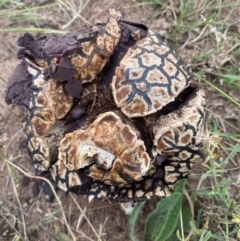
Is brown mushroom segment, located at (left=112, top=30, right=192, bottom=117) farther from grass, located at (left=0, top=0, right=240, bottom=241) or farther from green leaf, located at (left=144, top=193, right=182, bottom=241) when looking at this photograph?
grass, located at (left=0, top=0, right=240, bottom=241)

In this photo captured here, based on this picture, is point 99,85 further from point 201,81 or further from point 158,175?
point 201,81

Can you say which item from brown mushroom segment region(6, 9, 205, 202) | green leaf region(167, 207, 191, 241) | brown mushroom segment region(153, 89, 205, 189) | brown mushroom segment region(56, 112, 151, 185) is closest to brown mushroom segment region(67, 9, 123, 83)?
brown mushroom segment region(6, 9, 205, 202)

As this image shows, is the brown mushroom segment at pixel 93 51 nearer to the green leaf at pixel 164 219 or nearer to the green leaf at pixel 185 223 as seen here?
the green leaf at pixel 164 219

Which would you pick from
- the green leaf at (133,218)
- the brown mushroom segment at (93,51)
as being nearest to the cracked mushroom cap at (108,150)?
the brown mushroom segment at (93,51)

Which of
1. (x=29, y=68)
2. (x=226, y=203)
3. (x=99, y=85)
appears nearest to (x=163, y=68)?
(x=99, y=85)

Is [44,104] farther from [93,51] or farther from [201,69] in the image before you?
[201,69]

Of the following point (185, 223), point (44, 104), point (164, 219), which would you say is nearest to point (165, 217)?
point (164, 219)

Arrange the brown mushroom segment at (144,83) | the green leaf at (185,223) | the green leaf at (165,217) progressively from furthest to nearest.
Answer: the green leaf at (185,223) < the green leaf at (165,217) < the brown mushroom segment at (144,83)
